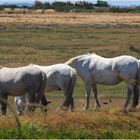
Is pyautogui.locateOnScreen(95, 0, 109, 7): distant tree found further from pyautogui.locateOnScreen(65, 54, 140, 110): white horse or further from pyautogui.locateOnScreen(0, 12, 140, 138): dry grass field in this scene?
pyautogui.locateOnScreen(65, 54, 140, 110): white horse

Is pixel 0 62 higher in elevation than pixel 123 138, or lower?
lower

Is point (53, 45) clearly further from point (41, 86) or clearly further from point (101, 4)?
point (101, 4)

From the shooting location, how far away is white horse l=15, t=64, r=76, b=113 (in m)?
18.6

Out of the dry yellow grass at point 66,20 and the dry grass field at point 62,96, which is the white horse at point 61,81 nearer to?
the dry grass field at point 62,96

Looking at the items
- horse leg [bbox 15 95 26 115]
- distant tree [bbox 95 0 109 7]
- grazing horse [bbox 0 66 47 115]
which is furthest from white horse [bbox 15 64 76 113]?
distant tree [bbox 95 0 109 7]

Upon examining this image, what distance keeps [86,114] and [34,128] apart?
A: 6.42 ft

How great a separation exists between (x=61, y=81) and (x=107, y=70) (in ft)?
6.17

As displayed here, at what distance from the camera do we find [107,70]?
20.0 meters

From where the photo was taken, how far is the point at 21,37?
1954 inches

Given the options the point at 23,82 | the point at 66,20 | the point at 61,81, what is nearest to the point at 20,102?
the point at 61,81

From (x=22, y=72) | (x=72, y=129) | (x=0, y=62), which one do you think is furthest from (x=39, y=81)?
(x=0, y=62)

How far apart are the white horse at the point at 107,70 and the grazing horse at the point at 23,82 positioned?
2685mm

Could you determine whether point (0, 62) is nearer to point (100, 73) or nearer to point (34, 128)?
point (100, 73)

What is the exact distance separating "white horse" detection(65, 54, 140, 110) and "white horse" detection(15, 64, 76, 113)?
86cm
